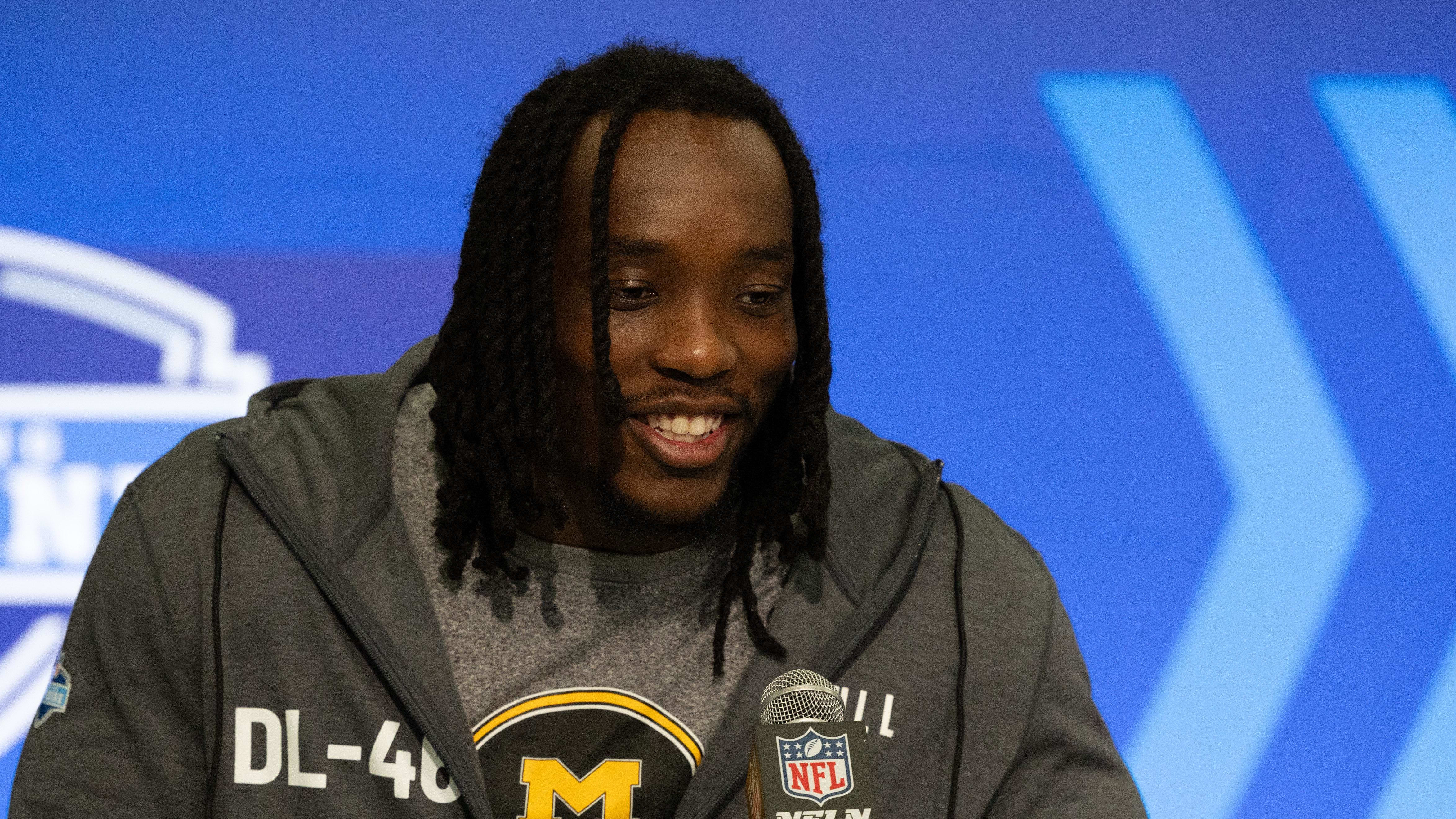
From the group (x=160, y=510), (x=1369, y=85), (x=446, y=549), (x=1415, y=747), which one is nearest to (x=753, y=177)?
(x=446, y=549)

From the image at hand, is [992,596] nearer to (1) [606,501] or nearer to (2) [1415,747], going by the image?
(1) [606,501]

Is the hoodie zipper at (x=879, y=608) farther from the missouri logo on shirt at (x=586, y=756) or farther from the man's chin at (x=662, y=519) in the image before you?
the man's chin at (x=662, y=519)

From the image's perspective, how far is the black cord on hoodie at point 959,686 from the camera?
1.10 metres

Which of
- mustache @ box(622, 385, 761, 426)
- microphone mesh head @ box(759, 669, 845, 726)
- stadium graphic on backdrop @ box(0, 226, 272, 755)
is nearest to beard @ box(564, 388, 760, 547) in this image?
mustache @ box(622, 385, 761, 426)

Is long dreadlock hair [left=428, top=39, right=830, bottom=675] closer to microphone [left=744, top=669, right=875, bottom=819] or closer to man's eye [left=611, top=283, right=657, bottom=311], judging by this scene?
man's eye [left=611, top=283, right=657, bottom=311]

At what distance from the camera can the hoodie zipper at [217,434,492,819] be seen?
0.99 meters

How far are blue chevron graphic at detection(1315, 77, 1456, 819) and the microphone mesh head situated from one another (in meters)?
1.41

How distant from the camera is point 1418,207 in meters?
1.86

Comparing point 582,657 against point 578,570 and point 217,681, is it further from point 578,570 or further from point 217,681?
point 217,681

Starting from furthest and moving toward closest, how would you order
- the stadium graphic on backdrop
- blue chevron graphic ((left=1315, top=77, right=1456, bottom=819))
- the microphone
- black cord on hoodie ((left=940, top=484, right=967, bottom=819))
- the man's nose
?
blue chevron graphic ((left=1315, top=77, right=1456, bottom=819)) < the stadium graphic on backdrop < black cord on hoodie ((left=940, top=484, right=967, bottom=819)) < the man's nose < the microphone

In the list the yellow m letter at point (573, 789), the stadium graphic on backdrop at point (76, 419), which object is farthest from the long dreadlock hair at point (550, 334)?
the stadium graphic on backdrop at point (76, 419)

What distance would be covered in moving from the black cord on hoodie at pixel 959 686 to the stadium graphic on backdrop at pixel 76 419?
103 centimetres

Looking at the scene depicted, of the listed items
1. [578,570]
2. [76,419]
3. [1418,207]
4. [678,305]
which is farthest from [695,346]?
[1418,207]

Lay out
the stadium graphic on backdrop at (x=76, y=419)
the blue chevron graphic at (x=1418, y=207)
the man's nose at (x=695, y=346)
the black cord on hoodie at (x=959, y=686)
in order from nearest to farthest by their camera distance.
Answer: the man's nose at (x=695, y=346)
the black cord on hoodie at (x=959, y=686)
the stadium graphic on backdrop at (x=76, y=419)
the blue chevron graphic at (x=1418, y=207)
